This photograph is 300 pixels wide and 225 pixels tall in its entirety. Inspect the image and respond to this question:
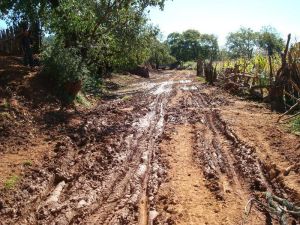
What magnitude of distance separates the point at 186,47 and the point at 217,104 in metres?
69.2

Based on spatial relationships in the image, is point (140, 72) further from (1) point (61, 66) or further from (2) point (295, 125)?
(2) point (295, 125)

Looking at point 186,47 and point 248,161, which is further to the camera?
point 186,47

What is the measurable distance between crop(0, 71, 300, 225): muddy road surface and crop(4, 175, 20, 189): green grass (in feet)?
0.33

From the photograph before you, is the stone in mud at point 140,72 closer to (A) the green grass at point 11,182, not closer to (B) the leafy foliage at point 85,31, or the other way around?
(B) the leafy foliage at point 85,31

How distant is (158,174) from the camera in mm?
6738

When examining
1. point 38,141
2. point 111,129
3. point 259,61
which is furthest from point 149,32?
point 38,141

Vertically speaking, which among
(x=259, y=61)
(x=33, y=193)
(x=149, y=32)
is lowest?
(x=33, y=193)

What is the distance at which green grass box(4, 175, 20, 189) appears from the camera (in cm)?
618

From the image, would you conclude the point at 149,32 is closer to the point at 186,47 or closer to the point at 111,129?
the point at 111,129

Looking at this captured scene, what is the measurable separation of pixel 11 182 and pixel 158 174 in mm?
2542

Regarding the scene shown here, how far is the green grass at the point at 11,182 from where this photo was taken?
6.18 metres

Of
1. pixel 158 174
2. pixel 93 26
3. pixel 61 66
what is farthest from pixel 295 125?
pixel 93 26

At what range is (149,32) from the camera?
22562 millimetres

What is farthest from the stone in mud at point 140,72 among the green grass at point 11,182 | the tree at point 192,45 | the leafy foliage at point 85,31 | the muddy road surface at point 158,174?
the tree at point 192,45
